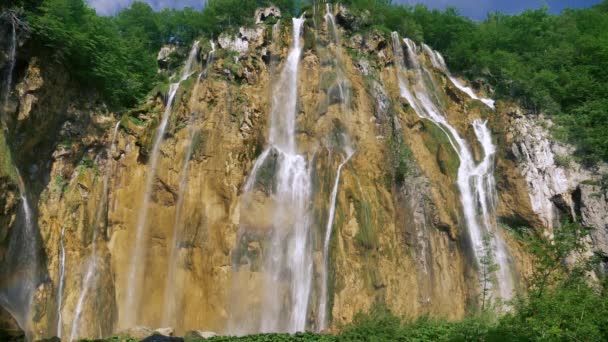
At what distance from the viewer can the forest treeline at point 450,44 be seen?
21953 mm

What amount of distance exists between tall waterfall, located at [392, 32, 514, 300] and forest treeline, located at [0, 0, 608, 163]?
377 cm

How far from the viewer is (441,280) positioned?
20359 millimetres

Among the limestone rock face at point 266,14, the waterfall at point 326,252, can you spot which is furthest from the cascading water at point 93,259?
the limestone rock face at point 266,14

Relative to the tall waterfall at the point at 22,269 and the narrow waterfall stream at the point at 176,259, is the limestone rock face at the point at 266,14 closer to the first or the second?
the narrow waterfall stream at the point at 176,259

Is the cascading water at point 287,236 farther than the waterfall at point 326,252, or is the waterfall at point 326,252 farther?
the cascading water at point 287,236

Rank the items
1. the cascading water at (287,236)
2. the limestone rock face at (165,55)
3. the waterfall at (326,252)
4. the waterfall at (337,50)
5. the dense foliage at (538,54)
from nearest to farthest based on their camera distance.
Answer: the waterfall at (326,252)
the cascading water at (287,236)
the waterfall at (337,50)
the dense foliage at (538,54)
the limestone rock face at (165,55)

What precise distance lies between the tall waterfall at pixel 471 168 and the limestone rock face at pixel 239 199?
0.50 metres

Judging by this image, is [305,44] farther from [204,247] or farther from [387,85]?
[204,247]

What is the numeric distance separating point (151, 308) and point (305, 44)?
17092mm

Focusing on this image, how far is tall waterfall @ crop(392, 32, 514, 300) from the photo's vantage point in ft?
70.7

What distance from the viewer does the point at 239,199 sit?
70.4 feet

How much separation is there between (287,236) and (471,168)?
35.0 ft

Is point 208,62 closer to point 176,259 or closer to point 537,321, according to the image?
point 176,259

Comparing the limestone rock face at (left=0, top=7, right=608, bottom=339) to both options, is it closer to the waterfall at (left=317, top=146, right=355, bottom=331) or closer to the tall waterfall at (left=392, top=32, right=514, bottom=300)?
the waterfall at (left=317, top=146, right=355, bottom=331)
